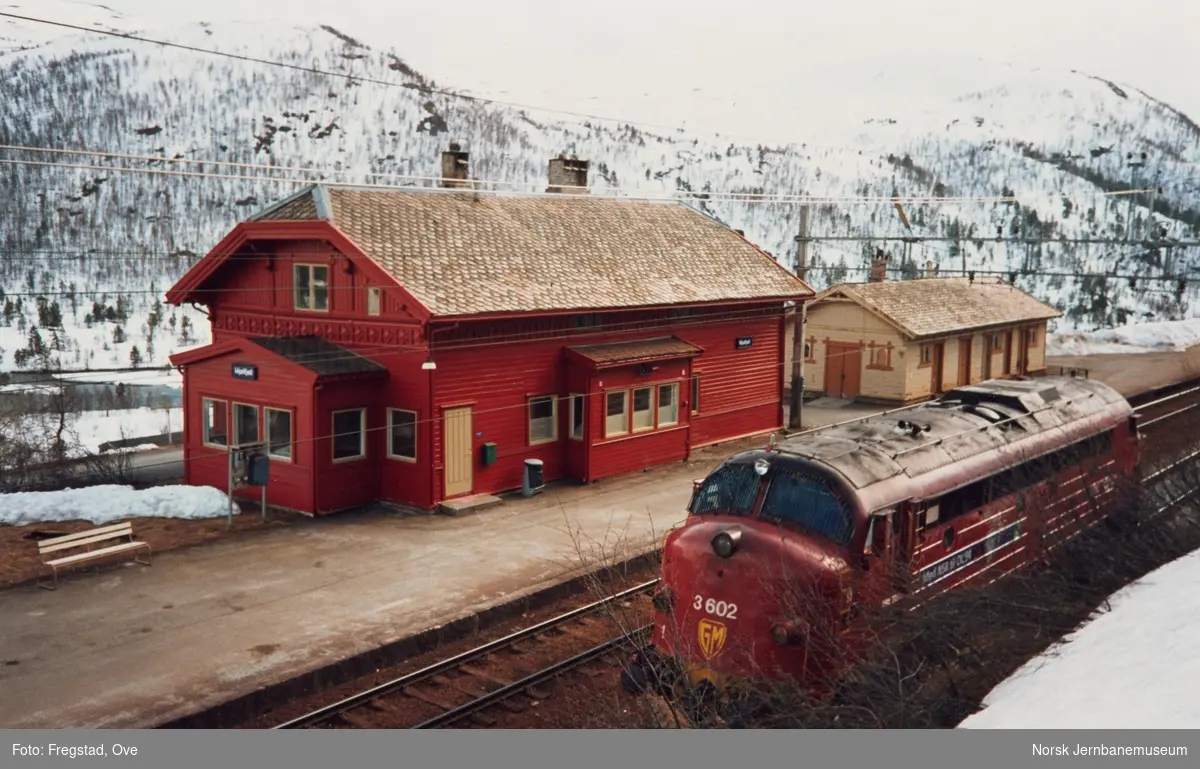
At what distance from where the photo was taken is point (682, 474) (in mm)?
24984

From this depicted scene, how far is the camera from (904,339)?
3381 cm

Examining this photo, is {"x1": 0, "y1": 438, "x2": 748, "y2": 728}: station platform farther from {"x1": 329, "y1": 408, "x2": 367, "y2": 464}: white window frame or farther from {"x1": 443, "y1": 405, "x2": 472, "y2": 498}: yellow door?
{"x1": 329, "y1": 408, "x2": 367, "y2": 464}: white window frame

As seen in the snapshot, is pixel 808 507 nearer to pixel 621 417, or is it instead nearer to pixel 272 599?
pixel 272 599

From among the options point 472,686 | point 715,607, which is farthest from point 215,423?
point 715,607

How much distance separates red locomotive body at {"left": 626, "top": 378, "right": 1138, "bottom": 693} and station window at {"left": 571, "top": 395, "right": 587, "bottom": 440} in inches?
416

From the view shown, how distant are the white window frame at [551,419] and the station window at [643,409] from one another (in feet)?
6.94

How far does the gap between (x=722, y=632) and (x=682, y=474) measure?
47.6ft

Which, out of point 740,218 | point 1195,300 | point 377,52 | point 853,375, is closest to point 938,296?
point 853,375

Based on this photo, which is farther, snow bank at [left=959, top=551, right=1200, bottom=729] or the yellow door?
the yellow door

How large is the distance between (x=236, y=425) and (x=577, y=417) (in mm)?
7577

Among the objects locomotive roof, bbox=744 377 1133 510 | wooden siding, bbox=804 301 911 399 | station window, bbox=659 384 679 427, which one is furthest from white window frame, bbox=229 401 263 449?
wooden siding, bbox=804 301 911 399

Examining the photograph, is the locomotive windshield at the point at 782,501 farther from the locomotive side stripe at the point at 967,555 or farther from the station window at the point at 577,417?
the station window at the point at 577,417

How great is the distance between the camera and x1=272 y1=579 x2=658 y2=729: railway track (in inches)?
475

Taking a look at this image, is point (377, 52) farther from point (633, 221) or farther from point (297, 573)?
point (633, 221)
